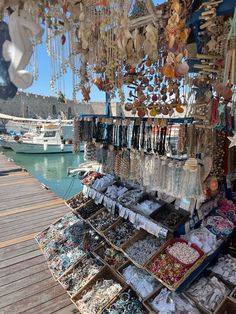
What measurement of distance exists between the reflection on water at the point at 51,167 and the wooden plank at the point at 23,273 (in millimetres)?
7432

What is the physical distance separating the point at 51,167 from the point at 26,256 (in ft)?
41.0

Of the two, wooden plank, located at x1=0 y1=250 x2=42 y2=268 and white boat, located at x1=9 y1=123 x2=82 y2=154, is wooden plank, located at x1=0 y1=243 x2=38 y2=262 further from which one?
white boat, located at x1=9 y1=123 x2=82 y2=154

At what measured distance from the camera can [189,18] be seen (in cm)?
213

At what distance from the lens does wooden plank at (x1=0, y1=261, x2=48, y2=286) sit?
127 inches

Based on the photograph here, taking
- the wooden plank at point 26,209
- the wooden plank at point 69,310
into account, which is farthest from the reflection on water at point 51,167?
the wooden plank at point 69,310

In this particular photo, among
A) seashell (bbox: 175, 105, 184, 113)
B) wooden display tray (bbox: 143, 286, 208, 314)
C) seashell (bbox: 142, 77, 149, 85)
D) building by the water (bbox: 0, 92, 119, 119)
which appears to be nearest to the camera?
wooden display tray (bbox: 143, 286, 208, 314)

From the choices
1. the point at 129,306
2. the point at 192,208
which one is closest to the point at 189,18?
the point at 192,208

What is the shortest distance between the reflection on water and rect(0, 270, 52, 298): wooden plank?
25.0 feet

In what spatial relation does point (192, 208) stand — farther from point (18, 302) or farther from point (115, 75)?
point (18, 302)

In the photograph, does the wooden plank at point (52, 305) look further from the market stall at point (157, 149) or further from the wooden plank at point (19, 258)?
the wooden plank at point (19, 258)

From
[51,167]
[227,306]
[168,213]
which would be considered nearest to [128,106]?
[168,213]

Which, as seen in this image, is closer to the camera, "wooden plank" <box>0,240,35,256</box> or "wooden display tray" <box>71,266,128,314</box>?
"wooden display tray" <box>71,266,128,314</box>

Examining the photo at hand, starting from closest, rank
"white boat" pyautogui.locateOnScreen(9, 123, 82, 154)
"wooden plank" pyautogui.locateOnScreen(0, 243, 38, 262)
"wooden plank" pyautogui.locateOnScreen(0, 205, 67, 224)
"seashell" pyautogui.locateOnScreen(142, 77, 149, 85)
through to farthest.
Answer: "seashell" pyautogui.locateOnScreen(142, 77, 149, 85) → "wooden plank" pyautogui.locateOnScreen(0, 243, 38, 262) → "wooden plank" pyautogui.locateOnScreen(0, 205, 67, 224) → "white boat" pyautogui.locateOnScreen(9, 123, 82, 154)

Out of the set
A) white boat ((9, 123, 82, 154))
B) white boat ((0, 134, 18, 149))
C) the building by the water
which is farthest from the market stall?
the building by the water
